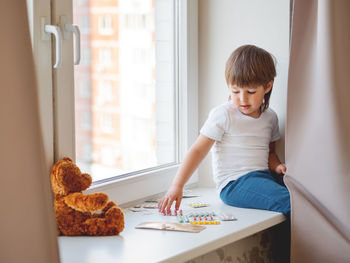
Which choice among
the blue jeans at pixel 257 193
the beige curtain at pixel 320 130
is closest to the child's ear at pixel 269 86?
the beige curtain at pixel 320 130

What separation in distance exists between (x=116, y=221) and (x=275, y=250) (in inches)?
26.0

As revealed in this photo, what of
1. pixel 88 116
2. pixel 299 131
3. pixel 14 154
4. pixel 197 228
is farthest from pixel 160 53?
pixel 14 154

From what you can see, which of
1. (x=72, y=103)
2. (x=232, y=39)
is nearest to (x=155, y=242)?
(x=72, y=103)

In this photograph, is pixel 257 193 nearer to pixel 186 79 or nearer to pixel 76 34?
pixel 186 79

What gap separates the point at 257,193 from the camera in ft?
4.98

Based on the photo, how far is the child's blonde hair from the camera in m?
1.54

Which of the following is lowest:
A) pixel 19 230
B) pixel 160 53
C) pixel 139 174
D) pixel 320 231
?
pixel 320 231

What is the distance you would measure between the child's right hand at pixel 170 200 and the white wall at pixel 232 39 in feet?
1.21

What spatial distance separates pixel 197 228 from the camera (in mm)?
1306

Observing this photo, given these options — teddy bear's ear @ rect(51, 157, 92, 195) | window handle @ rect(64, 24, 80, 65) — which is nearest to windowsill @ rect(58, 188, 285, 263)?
teddy bear's ear @ rect(51, 157, 92, 195)

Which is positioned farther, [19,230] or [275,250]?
[275,250]

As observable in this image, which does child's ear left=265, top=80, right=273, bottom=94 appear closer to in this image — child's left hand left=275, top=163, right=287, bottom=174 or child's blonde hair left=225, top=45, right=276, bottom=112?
child's blonde hair left=225, top=45, right=276, bottom=112

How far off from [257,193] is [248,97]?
298mm

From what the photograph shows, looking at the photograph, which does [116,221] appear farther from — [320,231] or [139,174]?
[320,231]
